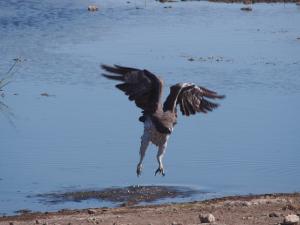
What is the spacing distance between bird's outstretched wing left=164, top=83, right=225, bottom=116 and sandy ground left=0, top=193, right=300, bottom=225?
4.58ft

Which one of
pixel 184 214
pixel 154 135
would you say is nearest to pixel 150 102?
pixel 154 135

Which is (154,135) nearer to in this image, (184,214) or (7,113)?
(184,214)

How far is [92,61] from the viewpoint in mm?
24953

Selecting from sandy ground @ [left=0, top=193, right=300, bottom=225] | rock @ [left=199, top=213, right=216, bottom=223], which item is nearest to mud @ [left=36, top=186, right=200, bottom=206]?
sandy ground @ [left=0, top=193, right=300, bottom=225]

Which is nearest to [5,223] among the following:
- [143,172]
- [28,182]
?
[28,182]

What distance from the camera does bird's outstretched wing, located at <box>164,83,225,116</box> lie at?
13.6m

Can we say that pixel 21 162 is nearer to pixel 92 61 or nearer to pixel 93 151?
pixel 93 151

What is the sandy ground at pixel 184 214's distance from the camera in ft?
36.4

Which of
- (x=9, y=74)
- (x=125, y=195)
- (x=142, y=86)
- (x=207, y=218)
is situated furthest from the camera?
(x=9, y=74)

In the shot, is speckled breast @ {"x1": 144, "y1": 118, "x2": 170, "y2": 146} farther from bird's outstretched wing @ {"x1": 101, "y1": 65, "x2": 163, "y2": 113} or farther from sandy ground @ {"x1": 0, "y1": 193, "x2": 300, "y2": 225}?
sandy ground @ {"x1": 0, "y1": 193, "x2": 300, "y2": 225}

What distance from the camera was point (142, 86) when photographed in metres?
13.4

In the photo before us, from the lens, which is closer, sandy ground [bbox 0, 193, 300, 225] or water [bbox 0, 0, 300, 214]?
sandy ground [bbox 0, 193, 300, 225]

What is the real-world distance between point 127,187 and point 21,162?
2054 mm

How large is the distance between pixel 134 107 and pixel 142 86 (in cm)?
611
